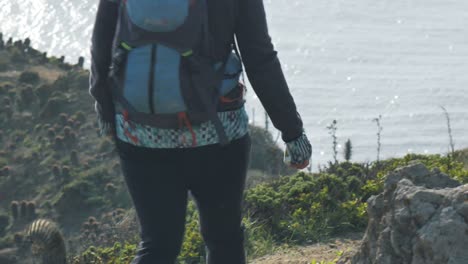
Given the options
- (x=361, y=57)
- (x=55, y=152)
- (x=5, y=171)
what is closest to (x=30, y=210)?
(x=5, y=171)

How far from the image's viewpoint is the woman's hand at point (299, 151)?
375 cm

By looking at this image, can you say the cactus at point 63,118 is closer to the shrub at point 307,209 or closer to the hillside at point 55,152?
the hillside at point 55,152

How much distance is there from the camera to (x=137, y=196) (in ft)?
11.9

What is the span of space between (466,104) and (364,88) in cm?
1246

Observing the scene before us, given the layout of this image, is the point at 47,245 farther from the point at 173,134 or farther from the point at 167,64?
the point at 167,64

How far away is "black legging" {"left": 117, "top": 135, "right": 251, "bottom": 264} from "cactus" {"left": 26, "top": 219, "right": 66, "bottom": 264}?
9.50 ft

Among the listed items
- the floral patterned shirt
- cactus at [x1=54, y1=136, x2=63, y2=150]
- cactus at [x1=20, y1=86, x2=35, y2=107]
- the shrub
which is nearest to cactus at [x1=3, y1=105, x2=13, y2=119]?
cactus at [x1=20, y1=86, x2=35, y2=107]

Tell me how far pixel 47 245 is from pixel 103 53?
3068 millimetres

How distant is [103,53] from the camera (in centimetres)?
359

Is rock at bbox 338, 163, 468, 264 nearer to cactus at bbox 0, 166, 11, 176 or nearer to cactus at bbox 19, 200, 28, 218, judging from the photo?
cactus at bbox 19, 200, 28, 218

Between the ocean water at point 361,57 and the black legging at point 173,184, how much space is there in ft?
179

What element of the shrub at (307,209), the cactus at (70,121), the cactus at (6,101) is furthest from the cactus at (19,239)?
the shrub at (307,209)

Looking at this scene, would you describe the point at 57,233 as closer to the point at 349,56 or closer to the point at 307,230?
the point at 307,230

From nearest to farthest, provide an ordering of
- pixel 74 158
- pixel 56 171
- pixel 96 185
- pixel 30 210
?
1. pixel 30 210
2. pixel 96 185
3. pixel 56 171
4. pixel 74 158
